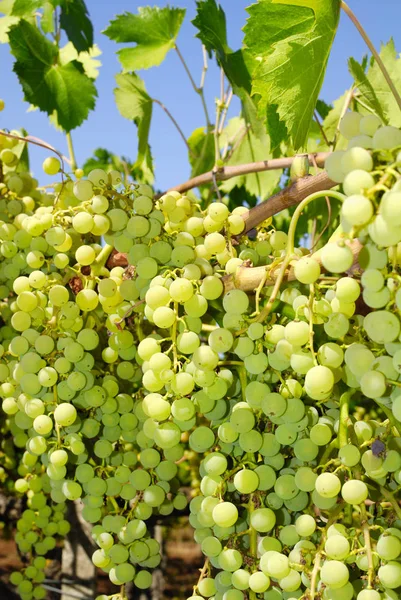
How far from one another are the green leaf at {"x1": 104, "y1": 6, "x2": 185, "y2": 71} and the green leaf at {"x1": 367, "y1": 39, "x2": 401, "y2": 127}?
584 millimetres

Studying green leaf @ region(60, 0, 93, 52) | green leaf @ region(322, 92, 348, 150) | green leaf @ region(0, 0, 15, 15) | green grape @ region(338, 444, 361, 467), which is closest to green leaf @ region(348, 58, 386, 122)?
green leaf @ region(322, 92, 348, 150)

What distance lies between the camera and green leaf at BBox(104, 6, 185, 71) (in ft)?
5.46

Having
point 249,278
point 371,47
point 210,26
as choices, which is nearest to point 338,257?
point 249,278

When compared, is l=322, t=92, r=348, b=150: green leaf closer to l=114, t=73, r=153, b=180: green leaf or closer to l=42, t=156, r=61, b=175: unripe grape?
l=114, t=73, r=153, b=180: green leaf

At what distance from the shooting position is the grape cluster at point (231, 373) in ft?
1.87

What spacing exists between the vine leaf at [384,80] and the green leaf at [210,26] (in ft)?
1.11

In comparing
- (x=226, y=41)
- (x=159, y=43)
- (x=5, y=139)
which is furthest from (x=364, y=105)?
(x=5, y=139)

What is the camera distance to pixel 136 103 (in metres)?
1.75

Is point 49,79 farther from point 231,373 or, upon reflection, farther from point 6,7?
point 231,373

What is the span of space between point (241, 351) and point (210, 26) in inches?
39.3

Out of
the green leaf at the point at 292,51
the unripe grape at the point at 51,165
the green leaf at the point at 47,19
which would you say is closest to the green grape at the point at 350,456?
the green leaf at the point at 292,51

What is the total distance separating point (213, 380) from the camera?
2.26ft

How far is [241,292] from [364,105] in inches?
33.3

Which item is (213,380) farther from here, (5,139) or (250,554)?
(5,139)
